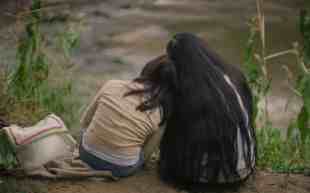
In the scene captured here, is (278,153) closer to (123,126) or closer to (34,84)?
(123,126)

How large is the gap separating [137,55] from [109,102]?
520 centimetres

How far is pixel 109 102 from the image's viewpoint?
4.00 meters

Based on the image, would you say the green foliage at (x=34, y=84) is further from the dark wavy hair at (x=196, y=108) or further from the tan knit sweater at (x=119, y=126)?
the dark wavy hair at (x=196, y=108)

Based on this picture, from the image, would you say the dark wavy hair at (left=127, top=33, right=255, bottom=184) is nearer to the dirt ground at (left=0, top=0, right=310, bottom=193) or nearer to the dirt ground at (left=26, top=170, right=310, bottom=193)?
the dirt ground at (left=26, top=170, right=310, bottom=193)

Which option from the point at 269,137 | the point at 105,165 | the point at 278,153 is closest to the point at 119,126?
the point at 105,165

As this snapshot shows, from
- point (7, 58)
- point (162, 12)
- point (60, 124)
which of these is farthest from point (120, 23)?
point (60, 124)

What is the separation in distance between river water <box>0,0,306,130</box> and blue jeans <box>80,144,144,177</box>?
287cm

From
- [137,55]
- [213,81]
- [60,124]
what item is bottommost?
[137,55]

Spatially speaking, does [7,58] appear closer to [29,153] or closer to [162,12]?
[29,153]

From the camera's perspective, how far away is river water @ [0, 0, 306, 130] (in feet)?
27.1

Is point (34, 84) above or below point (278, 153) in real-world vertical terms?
above

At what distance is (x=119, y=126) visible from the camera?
395 cm

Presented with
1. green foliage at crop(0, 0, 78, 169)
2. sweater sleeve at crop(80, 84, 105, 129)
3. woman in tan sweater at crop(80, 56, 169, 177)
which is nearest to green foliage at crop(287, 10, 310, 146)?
woman in tan sweater at crop(80, 56, 169, 177)

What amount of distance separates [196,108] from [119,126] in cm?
46
